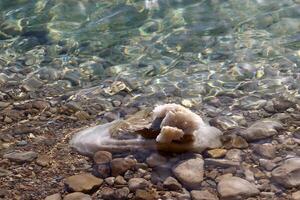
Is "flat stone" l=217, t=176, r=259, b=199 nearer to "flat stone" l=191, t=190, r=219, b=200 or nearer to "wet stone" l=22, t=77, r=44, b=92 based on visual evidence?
"flat stone" l=191, t=190, r=219, b=200

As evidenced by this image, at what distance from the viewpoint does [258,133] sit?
4496 millimetres

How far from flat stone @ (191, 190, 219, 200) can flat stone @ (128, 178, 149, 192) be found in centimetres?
39

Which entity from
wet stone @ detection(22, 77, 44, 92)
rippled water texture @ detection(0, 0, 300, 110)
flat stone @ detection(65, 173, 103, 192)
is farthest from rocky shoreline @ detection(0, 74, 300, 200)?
wet stone @ detection(22, 77, 44, 92)

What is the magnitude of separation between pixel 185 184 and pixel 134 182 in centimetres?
41

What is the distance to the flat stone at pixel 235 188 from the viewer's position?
381 centimetres

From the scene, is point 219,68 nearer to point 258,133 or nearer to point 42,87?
Result: point 258,133

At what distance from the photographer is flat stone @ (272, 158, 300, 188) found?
3.86 m

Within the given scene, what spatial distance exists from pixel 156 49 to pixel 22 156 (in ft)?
7.61

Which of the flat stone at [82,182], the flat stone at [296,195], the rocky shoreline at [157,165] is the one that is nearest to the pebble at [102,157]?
the rocky shoreline at [157,165]

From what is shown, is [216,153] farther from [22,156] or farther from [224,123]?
[22,156]

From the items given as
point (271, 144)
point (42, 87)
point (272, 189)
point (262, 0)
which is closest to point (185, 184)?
point (272, 189)

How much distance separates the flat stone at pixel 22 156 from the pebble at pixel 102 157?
56cm

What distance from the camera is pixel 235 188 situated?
12.7ft

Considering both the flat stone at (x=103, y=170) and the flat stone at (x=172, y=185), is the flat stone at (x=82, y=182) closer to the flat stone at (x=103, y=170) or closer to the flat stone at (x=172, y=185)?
the flat stone at (x=103, y=170)
